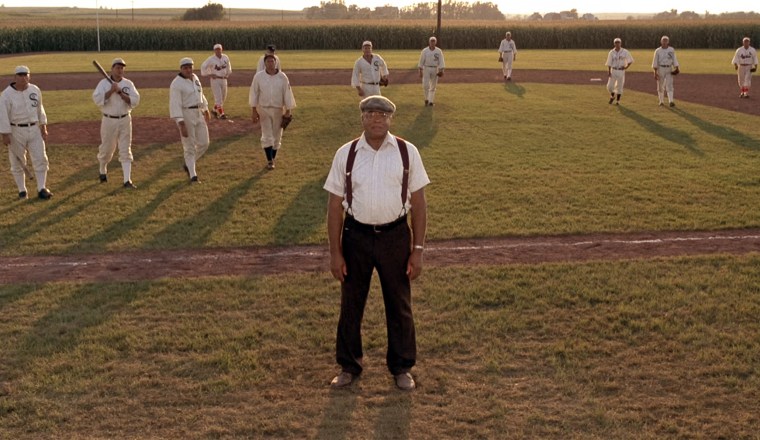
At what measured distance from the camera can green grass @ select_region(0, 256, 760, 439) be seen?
19.6ft

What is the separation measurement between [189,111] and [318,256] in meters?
5.24

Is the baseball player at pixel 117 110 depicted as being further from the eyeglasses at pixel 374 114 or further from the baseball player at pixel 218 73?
the eyeglasses at pixel 374 114

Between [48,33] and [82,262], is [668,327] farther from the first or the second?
[48,33]

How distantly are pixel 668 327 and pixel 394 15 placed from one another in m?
158

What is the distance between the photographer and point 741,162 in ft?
51.8

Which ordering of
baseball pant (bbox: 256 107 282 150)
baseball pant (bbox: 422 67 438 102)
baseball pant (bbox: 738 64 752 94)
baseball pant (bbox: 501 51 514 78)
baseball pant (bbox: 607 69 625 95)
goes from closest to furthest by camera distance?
baseball pant (bbox: 256 107 282 150), baseball pant (bbox: 422 67 438 102), baseball pant (bbox: 607 69 625 95), baseball pant (bbox: 738 64 752 94), baseball pant (bbox: 501 51 514 78)

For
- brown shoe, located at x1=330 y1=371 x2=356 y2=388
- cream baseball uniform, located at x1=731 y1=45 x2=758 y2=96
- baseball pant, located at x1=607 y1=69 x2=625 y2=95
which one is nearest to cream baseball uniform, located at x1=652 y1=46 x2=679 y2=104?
baseball pant, located at x1=607 y1=69 x2=625 y2=95

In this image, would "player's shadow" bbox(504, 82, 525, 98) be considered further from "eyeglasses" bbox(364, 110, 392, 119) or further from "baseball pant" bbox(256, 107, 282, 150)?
"eyeglasses" bbox(364, 110, 392, 119)

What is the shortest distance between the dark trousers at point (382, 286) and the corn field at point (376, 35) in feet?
200

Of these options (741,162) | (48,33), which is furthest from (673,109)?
(48,33)

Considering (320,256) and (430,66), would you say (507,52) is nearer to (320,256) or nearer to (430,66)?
(430,66)

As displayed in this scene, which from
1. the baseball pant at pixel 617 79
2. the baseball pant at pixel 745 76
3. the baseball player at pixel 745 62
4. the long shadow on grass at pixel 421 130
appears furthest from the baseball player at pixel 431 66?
the baseball pant at pixel 745 76

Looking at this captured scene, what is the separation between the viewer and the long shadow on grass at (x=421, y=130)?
18550mm

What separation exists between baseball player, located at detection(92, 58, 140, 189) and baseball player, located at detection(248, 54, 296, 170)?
2147mm
